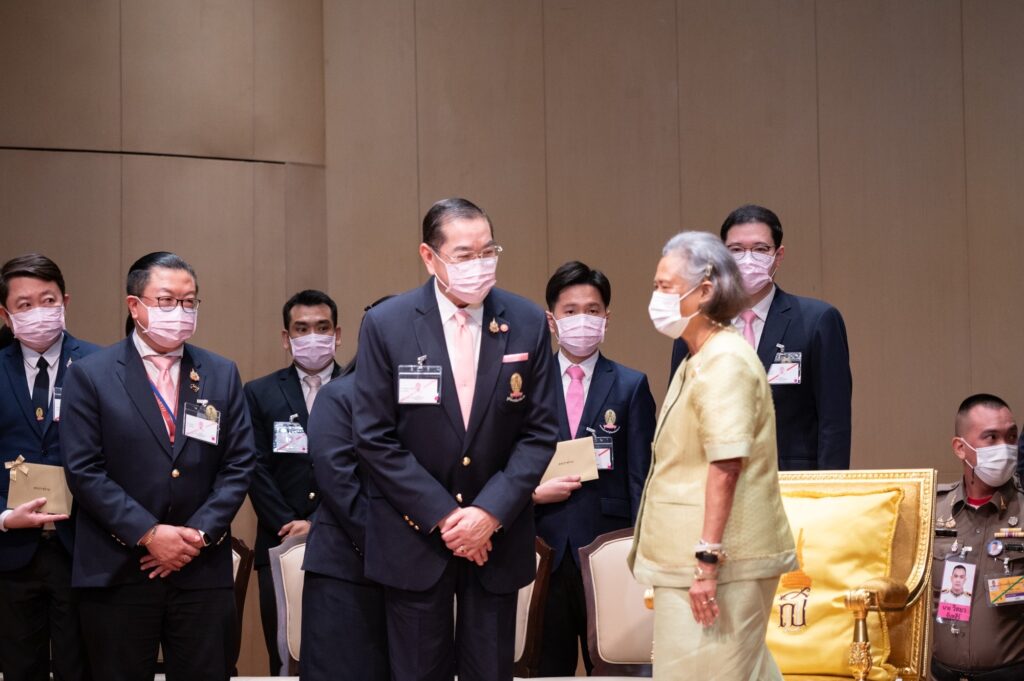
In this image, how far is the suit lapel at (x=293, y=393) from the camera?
4934 millimetres

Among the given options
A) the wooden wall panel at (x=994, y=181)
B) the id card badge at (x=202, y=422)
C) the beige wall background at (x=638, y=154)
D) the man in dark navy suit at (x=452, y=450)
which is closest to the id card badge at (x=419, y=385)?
the man in dark navy suit at (x=452, y=450)

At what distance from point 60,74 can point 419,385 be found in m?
3.53

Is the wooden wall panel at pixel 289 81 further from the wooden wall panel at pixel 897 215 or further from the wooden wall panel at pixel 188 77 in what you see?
the wooden wall panel at pixel 897 215

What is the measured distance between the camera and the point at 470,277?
322 cm

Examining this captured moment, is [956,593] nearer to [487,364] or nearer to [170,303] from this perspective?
[487,364]

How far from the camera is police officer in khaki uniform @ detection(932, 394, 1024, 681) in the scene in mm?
4199

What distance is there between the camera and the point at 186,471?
3670 mm

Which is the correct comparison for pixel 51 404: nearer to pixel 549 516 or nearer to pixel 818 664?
pixel 549 516

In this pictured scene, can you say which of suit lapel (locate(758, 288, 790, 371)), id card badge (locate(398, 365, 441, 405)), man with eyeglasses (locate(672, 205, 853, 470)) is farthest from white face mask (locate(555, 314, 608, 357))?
id card badge (locate(398, 365, 441, 405))

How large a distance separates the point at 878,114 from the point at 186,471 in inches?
165

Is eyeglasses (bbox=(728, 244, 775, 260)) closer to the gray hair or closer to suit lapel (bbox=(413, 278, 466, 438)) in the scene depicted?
the gray hair

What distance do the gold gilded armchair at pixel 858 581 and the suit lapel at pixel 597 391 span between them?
96 cm

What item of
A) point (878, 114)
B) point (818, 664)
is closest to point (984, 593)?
point (818, 664)

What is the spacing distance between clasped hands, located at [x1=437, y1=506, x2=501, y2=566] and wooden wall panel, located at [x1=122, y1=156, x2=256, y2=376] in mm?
3022
